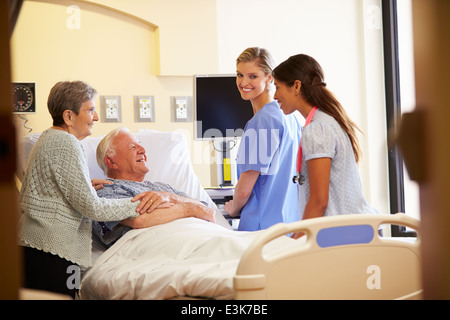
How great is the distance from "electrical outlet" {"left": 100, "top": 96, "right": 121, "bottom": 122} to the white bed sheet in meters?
1.68

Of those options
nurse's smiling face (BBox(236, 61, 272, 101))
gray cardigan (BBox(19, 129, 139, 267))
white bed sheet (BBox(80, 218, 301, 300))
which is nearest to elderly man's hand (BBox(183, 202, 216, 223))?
white bed sheet (BBox(80, 218, 301, 300))

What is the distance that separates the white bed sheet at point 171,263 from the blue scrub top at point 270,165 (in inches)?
15.9

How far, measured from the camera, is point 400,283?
1.49m

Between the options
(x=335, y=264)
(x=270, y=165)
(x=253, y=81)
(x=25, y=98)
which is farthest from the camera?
(x=25, y=98)

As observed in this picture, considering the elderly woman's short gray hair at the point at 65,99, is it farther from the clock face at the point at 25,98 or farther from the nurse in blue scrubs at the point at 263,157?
the clock face at the point at 25,98

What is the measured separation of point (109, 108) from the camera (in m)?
3.75

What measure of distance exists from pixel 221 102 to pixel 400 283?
2.33 metres

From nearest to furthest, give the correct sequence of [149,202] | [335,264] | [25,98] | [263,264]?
[263,264], [335,264], [149,202], [25,98]

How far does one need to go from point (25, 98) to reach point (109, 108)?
56 centimetres

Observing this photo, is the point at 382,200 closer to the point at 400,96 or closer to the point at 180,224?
the point at 400,96

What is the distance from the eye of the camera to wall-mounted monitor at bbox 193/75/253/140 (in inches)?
142

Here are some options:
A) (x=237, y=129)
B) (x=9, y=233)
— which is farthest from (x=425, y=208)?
(x=237, y=129)

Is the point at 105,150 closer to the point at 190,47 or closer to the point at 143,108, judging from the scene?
the point at 143,108

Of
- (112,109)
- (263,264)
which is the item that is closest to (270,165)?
(263,264)
